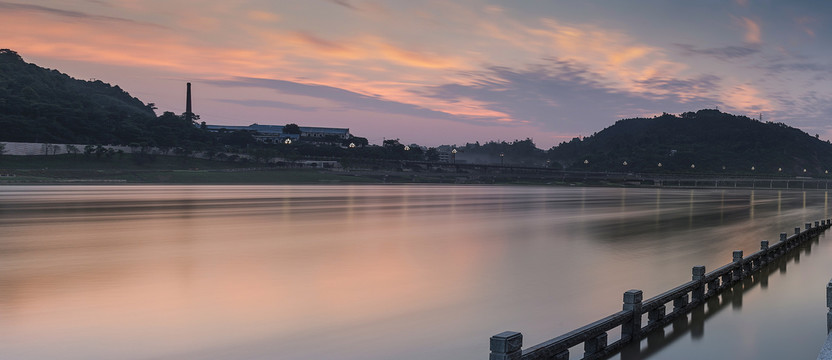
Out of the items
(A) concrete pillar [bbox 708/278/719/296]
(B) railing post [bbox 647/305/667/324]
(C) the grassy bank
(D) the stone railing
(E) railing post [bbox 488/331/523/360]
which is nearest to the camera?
(E) railing post [bbox 488/331/523/360]

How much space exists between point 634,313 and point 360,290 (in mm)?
9455

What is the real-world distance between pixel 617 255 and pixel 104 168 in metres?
136

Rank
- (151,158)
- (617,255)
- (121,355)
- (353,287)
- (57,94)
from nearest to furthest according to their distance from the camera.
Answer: (121,355) → (353,287) → (617,255) → (151,158) → (57,94)

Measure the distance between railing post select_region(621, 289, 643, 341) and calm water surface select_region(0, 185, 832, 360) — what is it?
1.66 ft

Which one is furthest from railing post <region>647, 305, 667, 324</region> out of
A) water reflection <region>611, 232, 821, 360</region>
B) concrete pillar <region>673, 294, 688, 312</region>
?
concrete pillar <region>673, 294, 688, 312</region>

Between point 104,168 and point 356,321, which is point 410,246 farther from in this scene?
point 104,168

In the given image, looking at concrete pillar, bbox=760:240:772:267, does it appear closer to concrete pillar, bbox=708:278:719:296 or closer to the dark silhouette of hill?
concrete pillar, bbox=708:278:719:296

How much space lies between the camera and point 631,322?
1281 cm

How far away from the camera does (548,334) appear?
48.7 ft

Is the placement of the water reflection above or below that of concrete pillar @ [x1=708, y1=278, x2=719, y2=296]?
below

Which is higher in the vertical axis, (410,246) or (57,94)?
(57,94)

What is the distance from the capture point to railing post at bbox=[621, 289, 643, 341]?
1264 centimetres

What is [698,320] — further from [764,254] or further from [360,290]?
[360,290]

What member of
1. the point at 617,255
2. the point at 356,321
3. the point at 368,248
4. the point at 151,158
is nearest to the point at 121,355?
the point at 356,321
